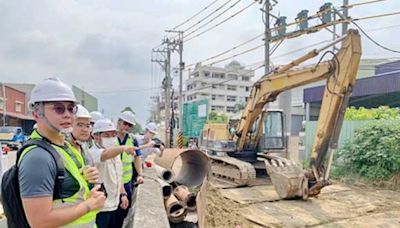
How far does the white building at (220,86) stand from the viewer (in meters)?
69.2

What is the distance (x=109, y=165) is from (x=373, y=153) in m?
8.82

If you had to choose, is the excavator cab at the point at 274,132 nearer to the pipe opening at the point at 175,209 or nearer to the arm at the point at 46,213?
the pipe opening at the point at 175,209

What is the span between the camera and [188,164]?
32.6 ft

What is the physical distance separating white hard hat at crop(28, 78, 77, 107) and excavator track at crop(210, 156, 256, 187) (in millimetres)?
7440

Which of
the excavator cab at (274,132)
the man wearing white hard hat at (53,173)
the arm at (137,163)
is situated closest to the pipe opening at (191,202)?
the arm at (137,163)

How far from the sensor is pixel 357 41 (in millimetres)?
7520

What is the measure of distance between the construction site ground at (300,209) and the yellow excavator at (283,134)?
0.40 m

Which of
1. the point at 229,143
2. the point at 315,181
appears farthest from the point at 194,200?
the point at 229,143

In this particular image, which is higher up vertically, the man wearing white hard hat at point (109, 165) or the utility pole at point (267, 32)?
the utility pole at point (267, 32)

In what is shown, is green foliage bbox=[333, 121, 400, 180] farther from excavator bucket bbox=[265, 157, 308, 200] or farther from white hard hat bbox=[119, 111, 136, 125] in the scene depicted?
white hard hat bbox=[119, 111, 136, 125]

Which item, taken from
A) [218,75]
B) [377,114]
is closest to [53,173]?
[377,114]

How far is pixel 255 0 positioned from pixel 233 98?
5655 centimetres

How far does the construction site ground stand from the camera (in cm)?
635

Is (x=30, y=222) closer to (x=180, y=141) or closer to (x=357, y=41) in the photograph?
(x=357, y=41)
